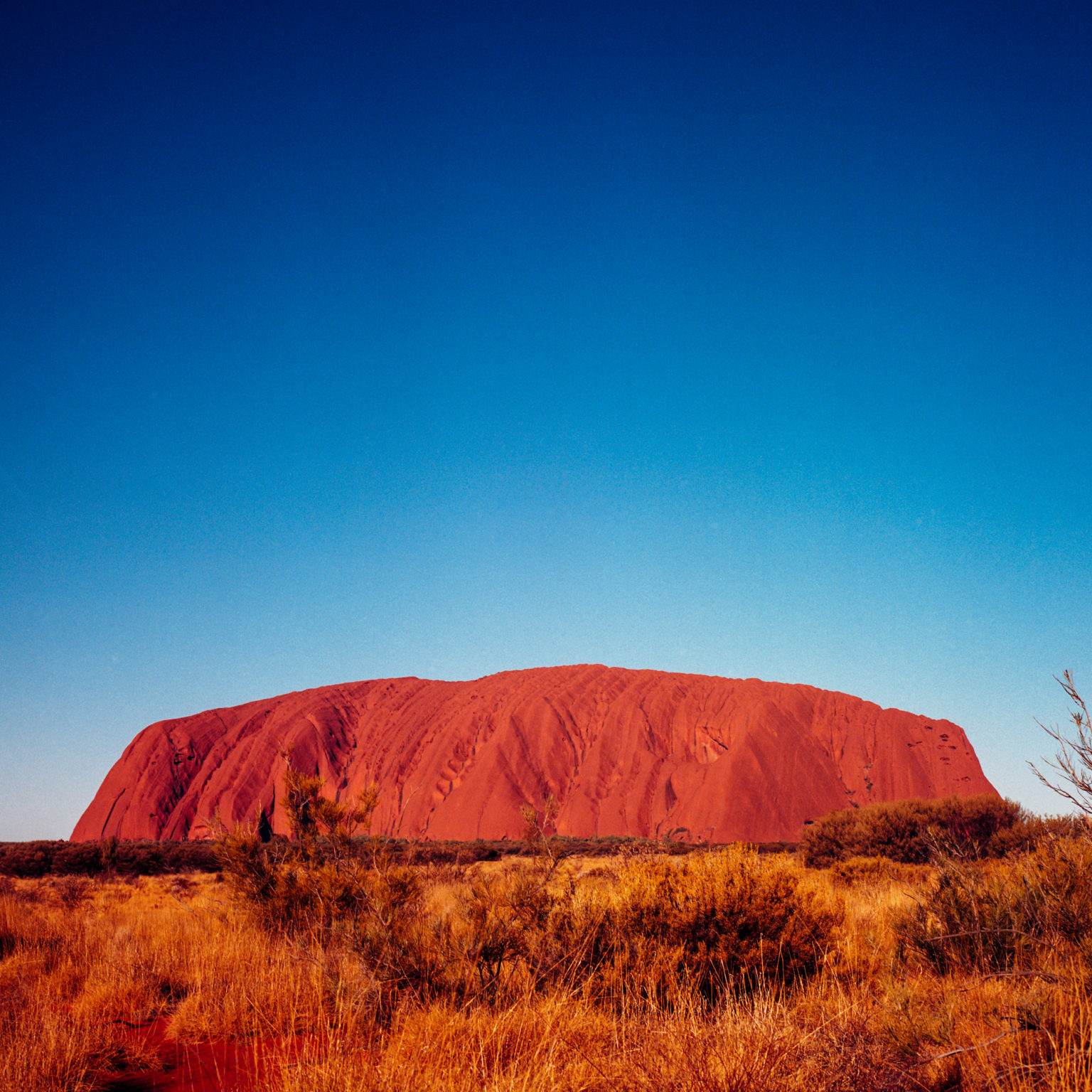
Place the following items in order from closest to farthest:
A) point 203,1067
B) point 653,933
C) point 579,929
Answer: point 203,1067 → point 579,929 → point 653,933

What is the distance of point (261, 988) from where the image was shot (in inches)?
213

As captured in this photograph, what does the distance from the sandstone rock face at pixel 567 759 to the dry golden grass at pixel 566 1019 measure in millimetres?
42021

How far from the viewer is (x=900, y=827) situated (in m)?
18.0

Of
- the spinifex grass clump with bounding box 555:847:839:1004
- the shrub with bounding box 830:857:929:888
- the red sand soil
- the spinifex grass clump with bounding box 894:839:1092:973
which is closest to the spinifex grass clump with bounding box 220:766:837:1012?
the spinifex grass clump with bounding box 555:847:839:1004

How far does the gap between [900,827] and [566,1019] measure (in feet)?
56.8

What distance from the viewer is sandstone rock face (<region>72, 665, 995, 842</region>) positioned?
50125 mm

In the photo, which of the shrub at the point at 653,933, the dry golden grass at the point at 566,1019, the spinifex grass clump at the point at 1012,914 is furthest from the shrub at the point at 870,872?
the shrub at the point at 653,933

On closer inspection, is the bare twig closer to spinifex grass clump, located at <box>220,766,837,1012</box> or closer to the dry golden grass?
the dry golden grass

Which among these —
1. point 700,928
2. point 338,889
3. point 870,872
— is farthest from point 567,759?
point 700,928

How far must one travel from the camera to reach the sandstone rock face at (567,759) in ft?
164

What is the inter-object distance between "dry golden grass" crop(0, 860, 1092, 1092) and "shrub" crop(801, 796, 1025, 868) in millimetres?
11181

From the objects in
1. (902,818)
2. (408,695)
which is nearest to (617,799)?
(408,695)

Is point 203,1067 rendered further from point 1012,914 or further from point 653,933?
point 1012,914

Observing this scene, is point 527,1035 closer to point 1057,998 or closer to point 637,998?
point 637,998
